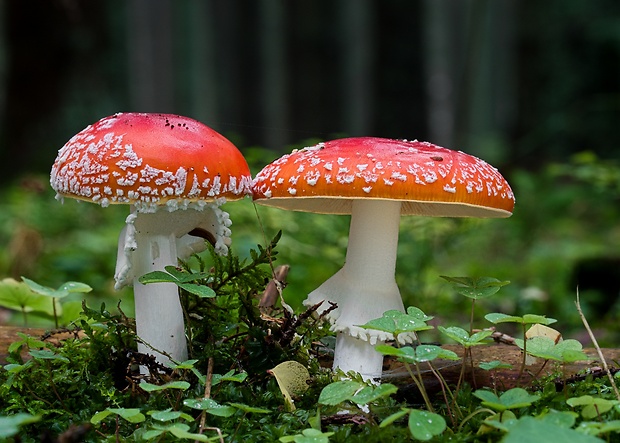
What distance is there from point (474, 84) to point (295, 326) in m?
7.12

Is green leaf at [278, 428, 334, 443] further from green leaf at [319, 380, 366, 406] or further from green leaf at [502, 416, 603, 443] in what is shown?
green leaf at [502, 416, 603, 443]

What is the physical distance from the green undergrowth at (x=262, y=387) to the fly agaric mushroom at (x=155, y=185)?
0.55 ft

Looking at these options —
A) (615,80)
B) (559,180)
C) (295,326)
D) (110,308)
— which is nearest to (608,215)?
(559,180)

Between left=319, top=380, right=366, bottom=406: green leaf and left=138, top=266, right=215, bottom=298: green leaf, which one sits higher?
left=138, top=266, right=215, bottom=298: green leaf

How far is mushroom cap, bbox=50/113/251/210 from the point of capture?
215 cm

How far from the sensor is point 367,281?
257cm

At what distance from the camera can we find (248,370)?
8.14ft

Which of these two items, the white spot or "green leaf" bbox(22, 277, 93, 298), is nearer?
the white spot

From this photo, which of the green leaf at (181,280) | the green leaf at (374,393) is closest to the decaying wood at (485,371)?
the green leaf at (374,393)

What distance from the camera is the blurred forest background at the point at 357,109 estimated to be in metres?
5.71

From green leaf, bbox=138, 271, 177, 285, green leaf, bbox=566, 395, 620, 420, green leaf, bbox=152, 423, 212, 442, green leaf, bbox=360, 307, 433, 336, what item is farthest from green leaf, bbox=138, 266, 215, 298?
green leaf, bbox=566, 395, 620, 420

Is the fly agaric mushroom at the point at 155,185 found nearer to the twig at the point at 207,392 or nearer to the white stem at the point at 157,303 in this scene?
the white stem at the point at 157,303

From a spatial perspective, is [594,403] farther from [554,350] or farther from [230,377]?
[230,377]

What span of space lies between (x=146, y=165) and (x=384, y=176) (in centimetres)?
81
